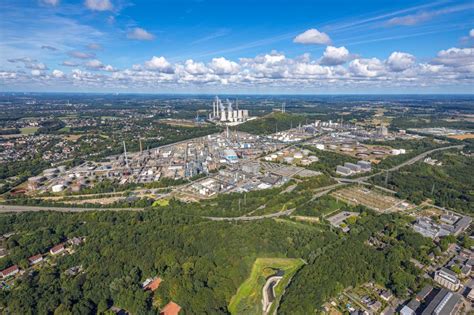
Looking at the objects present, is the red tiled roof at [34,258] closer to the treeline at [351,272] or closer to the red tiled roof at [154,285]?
the red tiled roof at [154,285]

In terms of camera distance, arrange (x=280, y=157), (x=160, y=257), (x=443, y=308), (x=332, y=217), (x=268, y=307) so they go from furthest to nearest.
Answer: (x=280, y=157), (x=332, y=217), (x=160, y=257), (x=268, y=307), (x=443, y=308)

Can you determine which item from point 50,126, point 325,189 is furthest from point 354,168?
point 50,126

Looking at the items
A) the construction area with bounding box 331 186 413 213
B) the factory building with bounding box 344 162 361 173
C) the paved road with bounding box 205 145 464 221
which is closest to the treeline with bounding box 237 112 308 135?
the factory building with bounding box 344 162 361 173

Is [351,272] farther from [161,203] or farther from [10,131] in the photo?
[10,131]

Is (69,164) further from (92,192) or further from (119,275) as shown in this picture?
(119,275)

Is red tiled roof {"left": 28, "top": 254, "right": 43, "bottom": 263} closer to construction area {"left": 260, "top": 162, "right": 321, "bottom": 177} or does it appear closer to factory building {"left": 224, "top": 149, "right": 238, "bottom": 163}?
construction area {"left": 260, "top": 162, "right": 321, "bottom": 177}

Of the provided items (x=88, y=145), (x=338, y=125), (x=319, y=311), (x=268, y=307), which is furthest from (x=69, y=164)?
(x=338, y=125)

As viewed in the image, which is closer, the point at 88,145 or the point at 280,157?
the point at 280,157
